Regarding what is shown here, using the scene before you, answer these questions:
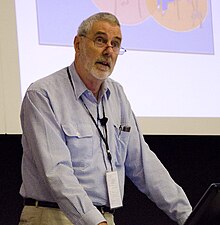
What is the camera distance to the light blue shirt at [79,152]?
1835 millimetres

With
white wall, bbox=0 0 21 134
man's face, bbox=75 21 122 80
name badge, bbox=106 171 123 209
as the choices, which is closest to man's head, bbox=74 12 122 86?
man's face, bbox=75 21 122 80

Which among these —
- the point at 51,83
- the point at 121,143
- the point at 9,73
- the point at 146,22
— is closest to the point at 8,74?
the point at 9,73

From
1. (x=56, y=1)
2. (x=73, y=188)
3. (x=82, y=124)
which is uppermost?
(x=56, y=1)

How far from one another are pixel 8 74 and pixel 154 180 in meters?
0.83

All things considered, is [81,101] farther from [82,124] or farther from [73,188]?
[73,188]

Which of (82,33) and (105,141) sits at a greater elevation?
(82,33)

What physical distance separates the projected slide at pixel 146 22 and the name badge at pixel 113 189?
886 millimetres

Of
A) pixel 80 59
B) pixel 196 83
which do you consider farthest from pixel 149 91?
pixel 80 59

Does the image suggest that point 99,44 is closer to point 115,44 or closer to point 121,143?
point 115,44

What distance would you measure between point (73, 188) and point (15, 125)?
901mm

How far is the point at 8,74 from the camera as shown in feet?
8.64

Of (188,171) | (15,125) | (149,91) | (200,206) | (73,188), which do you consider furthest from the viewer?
(188,171)

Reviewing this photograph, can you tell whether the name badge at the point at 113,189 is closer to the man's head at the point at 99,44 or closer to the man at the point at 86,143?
the man at the point at 86,143

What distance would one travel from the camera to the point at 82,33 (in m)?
2.17
